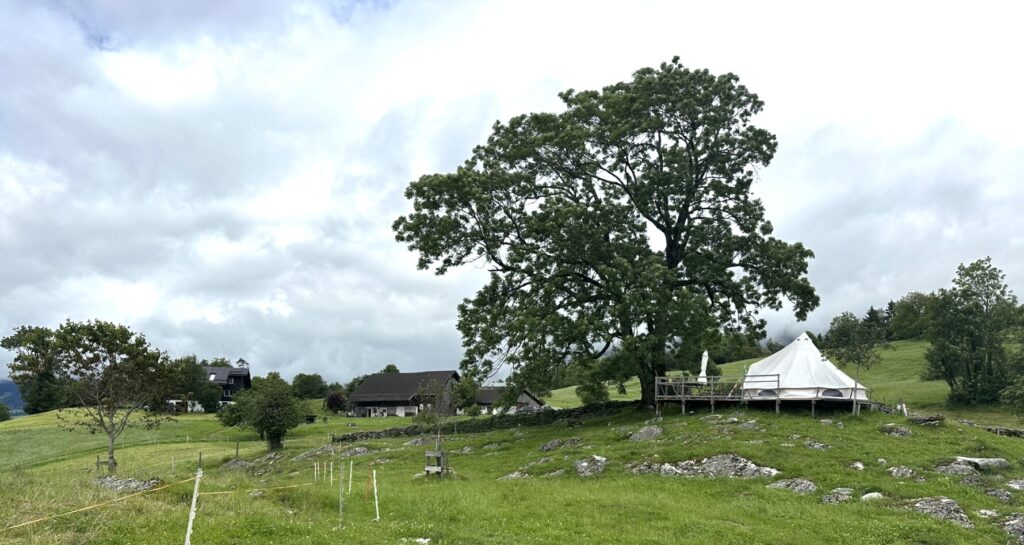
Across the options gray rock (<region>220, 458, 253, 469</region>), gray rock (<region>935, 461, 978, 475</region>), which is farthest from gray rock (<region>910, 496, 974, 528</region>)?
gray rock (<region>220, 458, 253, 469</region>)

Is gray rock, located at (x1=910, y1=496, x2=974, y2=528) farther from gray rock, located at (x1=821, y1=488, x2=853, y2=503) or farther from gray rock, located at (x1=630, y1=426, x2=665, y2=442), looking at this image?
gray rock, located at (x1=630, y1=426, x2=665, y2=442)

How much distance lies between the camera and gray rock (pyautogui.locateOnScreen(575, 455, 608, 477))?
23800 millimetres

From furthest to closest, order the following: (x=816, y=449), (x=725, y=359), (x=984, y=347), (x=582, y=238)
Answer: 1. (x=725, y=359)
2. (x=984, y=347)
3. (x=582, y=238)
4. (x=816, y=449)

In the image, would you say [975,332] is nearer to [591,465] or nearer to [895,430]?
[895,430]

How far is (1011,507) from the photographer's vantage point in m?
16.6

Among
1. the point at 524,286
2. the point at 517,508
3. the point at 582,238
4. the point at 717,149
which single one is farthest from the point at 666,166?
the point at 517,508

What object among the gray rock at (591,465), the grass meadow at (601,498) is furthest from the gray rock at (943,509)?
the gray rock at (591,465)

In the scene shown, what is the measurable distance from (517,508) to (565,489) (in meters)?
3.24

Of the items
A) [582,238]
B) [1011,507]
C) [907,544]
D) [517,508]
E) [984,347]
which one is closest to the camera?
[907,544]

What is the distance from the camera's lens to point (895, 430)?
2569 centimetres

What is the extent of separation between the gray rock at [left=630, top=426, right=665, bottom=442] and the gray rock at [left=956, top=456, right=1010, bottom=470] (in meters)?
11.5

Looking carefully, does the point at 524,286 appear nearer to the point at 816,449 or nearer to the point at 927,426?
the point at 816,449

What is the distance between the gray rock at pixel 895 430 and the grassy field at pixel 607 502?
377 millimetres

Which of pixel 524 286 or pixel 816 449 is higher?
pixel 524 286
